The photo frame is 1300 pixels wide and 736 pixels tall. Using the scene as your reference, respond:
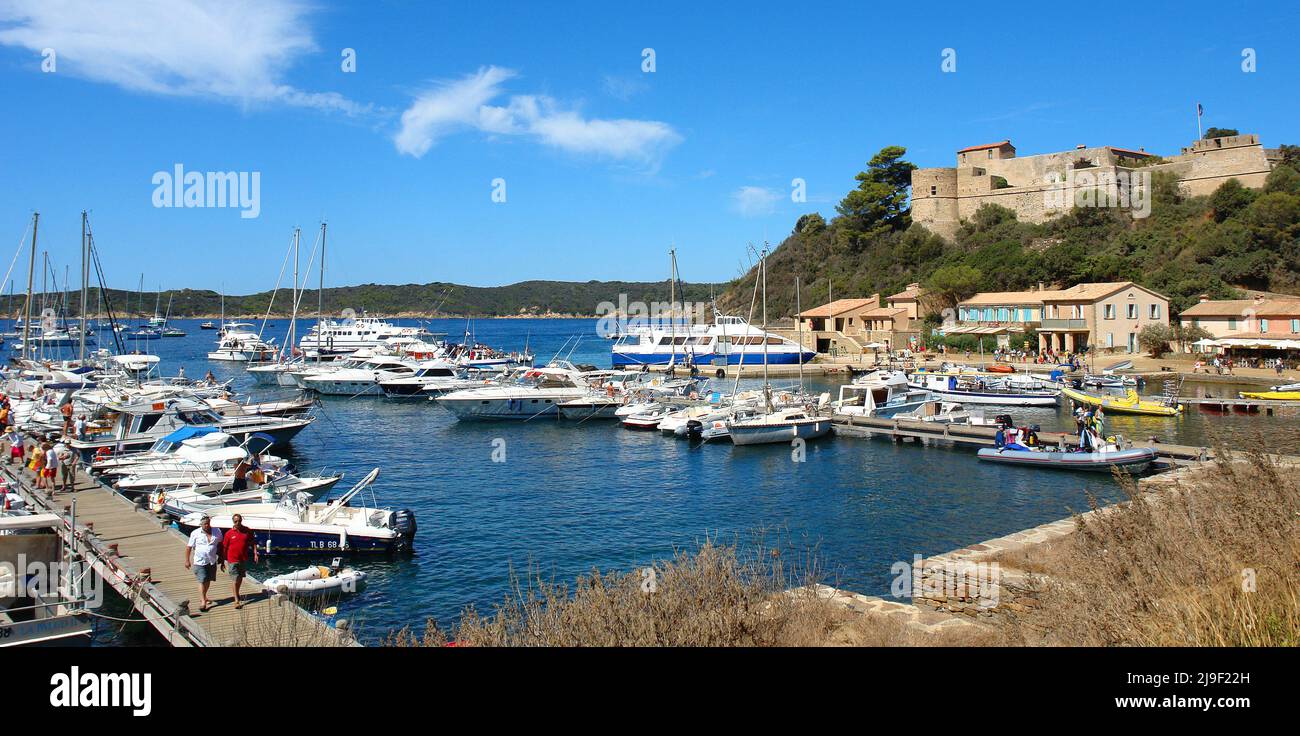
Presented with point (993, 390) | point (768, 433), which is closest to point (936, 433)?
point (768, 433)

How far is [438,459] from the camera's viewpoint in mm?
31000

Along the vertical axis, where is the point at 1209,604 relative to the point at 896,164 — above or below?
below

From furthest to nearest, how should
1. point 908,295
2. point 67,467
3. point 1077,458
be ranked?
point 908,295, point 1077,458, point 67,467

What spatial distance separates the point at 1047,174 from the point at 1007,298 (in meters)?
27.9

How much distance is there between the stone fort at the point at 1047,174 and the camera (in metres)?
73.6

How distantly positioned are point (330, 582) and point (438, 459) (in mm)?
15661

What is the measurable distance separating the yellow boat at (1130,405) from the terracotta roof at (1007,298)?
73.0 ft

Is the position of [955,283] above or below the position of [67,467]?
above

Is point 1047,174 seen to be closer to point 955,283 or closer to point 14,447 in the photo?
point 955,283

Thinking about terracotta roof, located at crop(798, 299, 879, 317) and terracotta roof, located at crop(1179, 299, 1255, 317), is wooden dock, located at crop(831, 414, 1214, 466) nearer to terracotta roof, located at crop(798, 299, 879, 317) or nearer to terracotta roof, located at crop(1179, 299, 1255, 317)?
terracotta roof, located at crop(1179, 299, 1255, 317)

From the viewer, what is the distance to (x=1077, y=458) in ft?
84.7

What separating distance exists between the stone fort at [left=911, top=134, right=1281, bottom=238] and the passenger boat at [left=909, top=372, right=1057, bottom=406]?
4482 cm

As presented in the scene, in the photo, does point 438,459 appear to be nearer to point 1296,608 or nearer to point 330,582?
point 330,582
